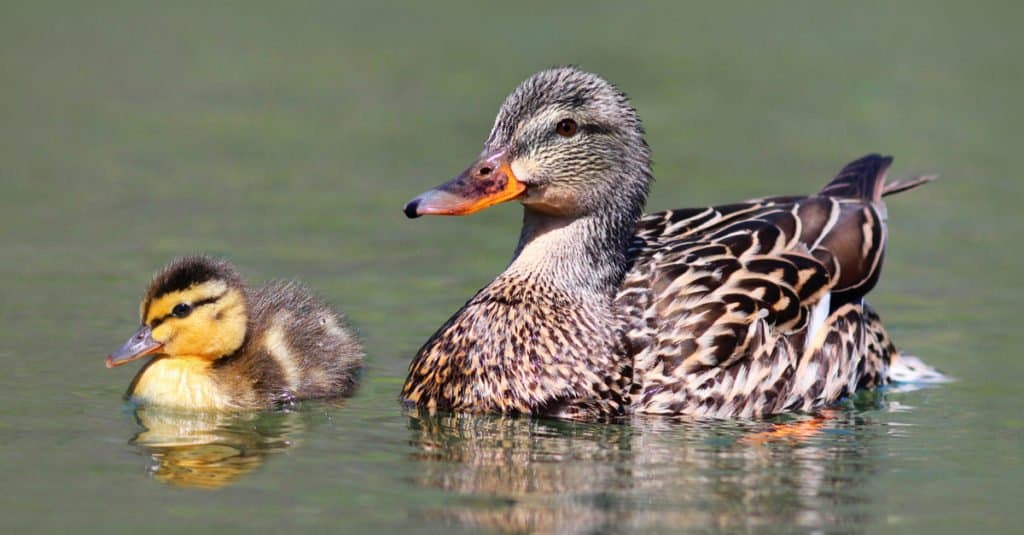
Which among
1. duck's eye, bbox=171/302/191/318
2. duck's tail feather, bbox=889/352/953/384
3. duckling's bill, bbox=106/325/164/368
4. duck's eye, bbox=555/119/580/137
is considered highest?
duck's eye, bbox=555/119/580/137

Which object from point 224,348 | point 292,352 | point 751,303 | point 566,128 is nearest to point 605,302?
point 751,303

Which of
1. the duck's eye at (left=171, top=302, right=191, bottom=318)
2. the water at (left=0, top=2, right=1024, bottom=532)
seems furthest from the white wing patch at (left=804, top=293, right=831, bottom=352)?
the duck's eye at (left=171, top=302, right=191, bottom=318)

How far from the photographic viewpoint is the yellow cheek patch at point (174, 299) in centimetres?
764

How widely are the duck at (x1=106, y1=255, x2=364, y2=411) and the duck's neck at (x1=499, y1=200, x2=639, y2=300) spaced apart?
974mm

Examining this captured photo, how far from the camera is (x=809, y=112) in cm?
1466

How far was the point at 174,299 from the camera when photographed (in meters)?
7.65

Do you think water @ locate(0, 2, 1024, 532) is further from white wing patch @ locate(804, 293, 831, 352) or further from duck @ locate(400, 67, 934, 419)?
white wing patch @ locate(804, 293, 831, 352)

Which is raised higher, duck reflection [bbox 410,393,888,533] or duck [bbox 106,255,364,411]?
duck [bbox 106,255,364,411]

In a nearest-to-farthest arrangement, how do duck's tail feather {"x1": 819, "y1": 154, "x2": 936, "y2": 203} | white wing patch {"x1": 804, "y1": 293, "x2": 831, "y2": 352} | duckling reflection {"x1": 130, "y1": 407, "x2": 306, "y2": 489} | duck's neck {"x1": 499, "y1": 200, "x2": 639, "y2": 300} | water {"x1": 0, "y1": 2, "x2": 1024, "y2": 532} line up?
water {"x1": 0, "y1": 2, "x2": 1024, "y2": 532}, duckling reflection {"x1": 130, "y1": 407, "x2": 306, "y2": 489}, duck's neck {"x1": 499, "y1": 200, "x2": 639, "y2": 300}, white wing patch {"x1": 804, "y1": 293, "x2": 831, "y2": 352}, duck's tail feather {"x1": 819, "y1": 154, "x2": 936, "y2": 203}

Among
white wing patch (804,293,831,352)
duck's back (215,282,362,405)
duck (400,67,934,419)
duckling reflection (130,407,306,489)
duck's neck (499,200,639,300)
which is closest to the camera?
duckling reflection (130,407,306,489)

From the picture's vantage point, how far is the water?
632 centimetres

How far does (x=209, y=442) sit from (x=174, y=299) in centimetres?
80

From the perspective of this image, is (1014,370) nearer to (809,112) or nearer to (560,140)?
(560,140)

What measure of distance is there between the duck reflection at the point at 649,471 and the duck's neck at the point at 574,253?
669 millimetres
